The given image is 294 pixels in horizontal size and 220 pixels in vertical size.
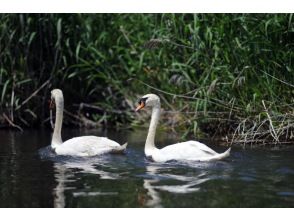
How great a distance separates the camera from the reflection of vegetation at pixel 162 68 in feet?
42.6

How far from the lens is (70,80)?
16.6 m

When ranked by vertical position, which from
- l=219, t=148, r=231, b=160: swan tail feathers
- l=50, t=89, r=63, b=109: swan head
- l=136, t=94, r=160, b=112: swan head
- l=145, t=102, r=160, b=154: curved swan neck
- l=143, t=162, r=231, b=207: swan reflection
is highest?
l=50, t=89, r=63, b=109: swan head

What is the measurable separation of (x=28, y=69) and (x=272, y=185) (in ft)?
25.8

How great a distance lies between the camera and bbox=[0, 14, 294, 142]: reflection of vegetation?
42.6ft

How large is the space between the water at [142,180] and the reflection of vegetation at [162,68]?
0.97m

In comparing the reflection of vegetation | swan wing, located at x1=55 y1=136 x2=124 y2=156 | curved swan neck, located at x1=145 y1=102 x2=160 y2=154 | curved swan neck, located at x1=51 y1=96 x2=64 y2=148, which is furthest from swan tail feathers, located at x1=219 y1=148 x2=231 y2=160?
curved swan neck, located at x1=51 y1=96 x2=64 y2=148

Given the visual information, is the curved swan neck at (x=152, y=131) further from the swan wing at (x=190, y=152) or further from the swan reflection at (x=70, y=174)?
the swan reflection at (x=70, y=174)

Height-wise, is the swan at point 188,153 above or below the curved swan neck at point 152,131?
below

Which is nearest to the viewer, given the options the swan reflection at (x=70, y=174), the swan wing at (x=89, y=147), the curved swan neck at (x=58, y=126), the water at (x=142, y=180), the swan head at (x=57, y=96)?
the water at (x=142, y=180)

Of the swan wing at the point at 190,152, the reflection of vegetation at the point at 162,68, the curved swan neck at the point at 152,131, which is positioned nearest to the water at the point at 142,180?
the swan wing at the point at 190,152

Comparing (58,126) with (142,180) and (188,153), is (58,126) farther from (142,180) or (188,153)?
(142,180)

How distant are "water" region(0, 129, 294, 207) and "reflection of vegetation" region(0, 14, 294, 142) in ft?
3.17

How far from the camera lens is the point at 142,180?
389 inches

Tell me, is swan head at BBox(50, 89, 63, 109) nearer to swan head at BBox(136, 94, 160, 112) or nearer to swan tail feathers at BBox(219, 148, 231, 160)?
swan head at BBox(136, 94, 160, 112)
